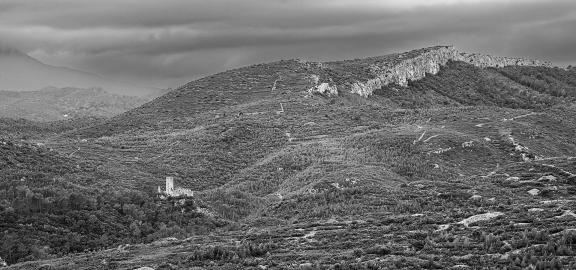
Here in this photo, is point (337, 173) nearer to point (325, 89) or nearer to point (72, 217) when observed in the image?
point (72, 217)

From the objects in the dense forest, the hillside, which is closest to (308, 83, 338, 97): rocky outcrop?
the hillside

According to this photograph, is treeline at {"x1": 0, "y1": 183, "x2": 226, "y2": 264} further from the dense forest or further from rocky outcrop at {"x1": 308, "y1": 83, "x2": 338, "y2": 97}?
rocky outcrop at {"x1": 308, "y1": 83, "x2": 338, "y2": 97}

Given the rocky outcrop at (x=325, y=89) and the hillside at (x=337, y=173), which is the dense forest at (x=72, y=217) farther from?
the rocky outcrop at (x=325, y=89)

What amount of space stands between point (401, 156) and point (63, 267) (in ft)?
168

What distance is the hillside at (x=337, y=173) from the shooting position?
2544cm

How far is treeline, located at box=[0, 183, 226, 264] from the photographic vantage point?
3547 cm

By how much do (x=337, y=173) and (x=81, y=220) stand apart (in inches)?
1070

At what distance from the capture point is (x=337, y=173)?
60.1 meters

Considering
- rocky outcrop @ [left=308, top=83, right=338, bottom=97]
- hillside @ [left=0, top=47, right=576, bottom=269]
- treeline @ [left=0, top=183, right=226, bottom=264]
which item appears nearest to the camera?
hillside @ [left=0, top=47, right=576, bottom=269]

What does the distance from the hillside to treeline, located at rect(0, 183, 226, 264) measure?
2.81 meters

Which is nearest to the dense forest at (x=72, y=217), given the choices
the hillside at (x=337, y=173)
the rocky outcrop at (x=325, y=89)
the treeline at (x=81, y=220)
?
the treeline at (x=81, y=220)

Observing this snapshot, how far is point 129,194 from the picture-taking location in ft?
155

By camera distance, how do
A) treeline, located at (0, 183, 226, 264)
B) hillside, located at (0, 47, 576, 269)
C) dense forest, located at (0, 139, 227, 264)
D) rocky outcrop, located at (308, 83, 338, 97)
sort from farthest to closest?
1. rocky outcrop, located at (308, 83, 338, 97)
2. dense forest, located at (0, 139, 227, 264)
3. treeline, located at (0, 183, 226, 264)
4. hillside, located at (0, 47, 576, 269)

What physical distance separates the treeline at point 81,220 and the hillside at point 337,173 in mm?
2806
